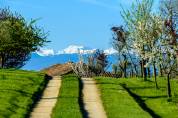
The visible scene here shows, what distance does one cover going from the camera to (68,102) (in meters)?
48.9

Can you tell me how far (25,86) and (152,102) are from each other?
12.4 meters

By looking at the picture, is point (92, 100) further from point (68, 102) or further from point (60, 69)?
point (60, 69)

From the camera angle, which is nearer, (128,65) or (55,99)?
(55,99)

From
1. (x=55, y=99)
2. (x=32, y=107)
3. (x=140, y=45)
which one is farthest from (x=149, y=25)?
(x=32, y=107)

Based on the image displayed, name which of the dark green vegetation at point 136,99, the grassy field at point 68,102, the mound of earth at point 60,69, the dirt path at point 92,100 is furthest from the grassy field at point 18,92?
the mound of earth at point 60,69

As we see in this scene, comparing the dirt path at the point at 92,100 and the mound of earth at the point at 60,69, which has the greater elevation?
the mound of earth at the point at 60,69

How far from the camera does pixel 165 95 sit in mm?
59438

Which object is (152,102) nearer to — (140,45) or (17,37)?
(140,45)

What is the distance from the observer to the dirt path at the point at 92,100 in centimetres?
4373

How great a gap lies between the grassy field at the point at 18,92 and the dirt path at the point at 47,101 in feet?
1.94

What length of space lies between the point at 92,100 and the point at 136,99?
22.0 ft

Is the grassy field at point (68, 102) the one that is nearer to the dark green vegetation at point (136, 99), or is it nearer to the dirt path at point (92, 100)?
the dirt path at point (92, 100)

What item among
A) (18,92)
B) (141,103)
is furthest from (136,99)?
(18,92)

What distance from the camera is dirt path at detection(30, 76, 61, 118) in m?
42.2
